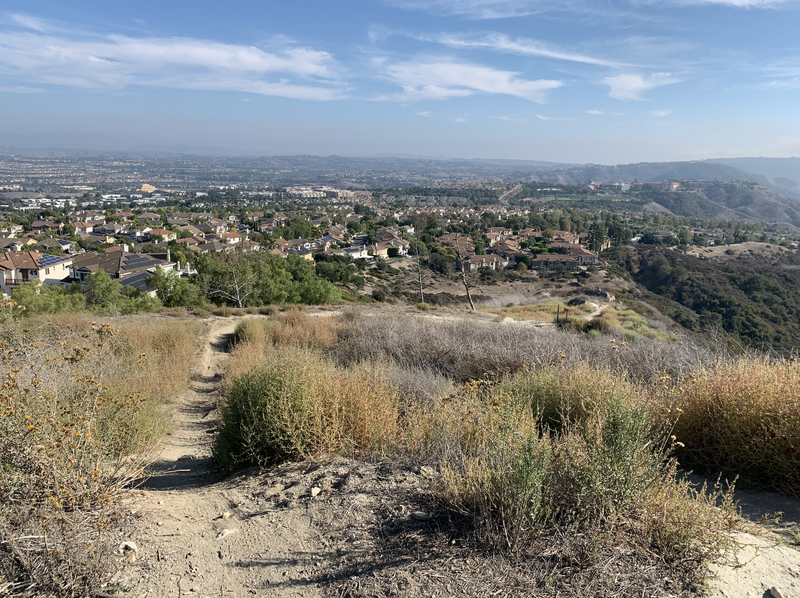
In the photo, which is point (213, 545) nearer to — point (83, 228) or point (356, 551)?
point (356, 551)

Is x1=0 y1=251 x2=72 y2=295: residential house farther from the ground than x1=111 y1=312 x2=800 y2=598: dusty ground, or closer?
closer

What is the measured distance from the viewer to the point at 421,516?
3238 millimetres

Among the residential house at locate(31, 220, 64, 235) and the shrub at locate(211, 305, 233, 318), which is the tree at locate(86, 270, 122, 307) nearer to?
the shrub at locate(211, 305, 233, 318)

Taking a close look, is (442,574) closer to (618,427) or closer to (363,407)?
(618,427)

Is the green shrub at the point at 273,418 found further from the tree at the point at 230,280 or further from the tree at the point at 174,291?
the tree at the point at 174,291

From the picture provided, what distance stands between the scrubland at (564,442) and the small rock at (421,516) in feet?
0.40

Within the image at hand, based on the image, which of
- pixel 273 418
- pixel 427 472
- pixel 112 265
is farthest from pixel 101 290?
pixel 427 472

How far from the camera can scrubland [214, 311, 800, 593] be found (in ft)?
9.30

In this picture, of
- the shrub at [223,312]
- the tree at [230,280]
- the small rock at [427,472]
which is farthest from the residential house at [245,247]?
the small rock at [427,472]

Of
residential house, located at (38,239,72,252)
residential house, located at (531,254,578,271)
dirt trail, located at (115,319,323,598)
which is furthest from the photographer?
residential house, located at (531,254,578,271)

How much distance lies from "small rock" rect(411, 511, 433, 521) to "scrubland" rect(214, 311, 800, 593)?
0.40 feet

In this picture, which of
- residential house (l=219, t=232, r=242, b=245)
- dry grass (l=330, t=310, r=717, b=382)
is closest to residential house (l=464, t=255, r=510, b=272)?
residential house (l=219, t=232, r=242, b=245)

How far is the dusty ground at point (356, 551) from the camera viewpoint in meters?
2.64

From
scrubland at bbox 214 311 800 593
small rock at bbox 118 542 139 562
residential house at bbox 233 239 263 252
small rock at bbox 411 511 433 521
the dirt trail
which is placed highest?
scrubland at bbox 214 311 800 593
